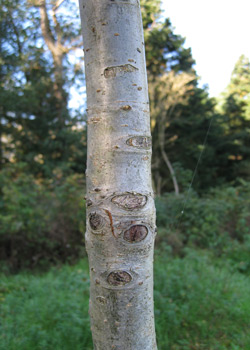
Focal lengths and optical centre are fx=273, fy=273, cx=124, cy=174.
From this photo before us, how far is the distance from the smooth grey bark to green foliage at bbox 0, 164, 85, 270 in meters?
4.41

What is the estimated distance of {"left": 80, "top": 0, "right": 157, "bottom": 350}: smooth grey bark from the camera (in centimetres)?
120

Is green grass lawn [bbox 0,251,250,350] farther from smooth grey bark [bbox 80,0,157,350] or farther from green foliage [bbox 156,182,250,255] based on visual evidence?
green foliage [bbox 156,182,250,255]

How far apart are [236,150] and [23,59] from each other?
13.6 meters

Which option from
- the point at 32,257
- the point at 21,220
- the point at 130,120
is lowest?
the point at 32,257

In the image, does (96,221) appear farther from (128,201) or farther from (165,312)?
(165,312)

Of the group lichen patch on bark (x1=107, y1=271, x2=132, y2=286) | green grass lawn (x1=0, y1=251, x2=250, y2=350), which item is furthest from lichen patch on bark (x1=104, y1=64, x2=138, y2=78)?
green grass lawn (x1=0, y1=251, x2=250, y2=350)

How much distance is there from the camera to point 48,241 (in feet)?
19.6

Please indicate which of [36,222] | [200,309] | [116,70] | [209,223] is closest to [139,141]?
[116,70]

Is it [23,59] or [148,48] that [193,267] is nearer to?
[23,59]

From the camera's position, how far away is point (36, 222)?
583 centimetres

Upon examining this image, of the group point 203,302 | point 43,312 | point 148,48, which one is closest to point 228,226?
point 203,302

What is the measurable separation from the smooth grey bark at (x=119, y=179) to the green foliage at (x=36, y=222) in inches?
173

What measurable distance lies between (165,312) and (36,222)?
147 inches

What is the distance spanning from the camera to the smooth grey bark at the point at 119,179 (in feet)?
3.95
